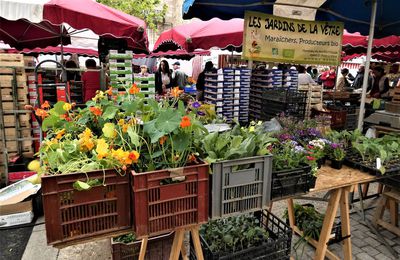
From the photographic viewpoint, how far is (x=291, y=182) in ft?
6.84

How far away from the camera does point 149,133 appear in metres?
1.63

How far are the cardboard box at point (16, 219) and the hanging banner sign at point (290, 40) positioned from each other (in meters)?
3.18

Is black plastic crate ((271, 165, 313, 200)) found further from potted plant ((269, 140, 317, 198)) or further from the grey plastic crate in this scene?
the grey plastic crate

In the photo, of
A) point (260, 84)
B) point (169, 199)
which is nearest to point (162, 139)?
point (169, 199)

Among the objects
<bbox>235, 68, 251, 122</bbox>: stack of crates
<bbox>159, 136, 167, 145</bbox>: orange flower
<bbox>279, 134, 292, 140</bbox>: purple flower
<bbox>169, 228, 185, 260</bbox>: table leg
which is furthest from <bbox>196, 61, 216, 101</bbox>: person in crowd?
<bbox>159, 136, 167, 145</bbox>: orange flower

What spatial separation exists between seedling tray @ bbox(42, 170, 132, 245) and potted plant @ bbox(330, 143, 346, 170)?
193cm

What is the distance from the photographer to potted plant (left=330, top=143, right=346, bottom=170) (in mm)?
2643

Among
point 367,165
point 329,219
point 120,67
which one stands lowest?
point 329,219

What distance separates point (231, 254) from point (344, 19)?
3197mm

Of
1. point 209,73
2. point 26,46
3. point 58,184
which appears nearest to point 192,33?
point 209,73

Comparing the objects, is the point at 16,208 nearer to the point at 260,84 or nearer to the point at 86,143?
the point at 86,143

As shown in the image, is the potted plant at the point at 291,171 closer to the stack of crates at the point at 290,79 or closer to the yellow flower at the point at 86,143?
the yellow flower at the point at 86,143

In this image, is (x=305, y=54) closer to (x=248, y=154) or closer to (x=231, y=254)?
(x=248, y=154)

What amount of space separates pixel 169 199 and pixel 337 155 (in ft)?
5.84
